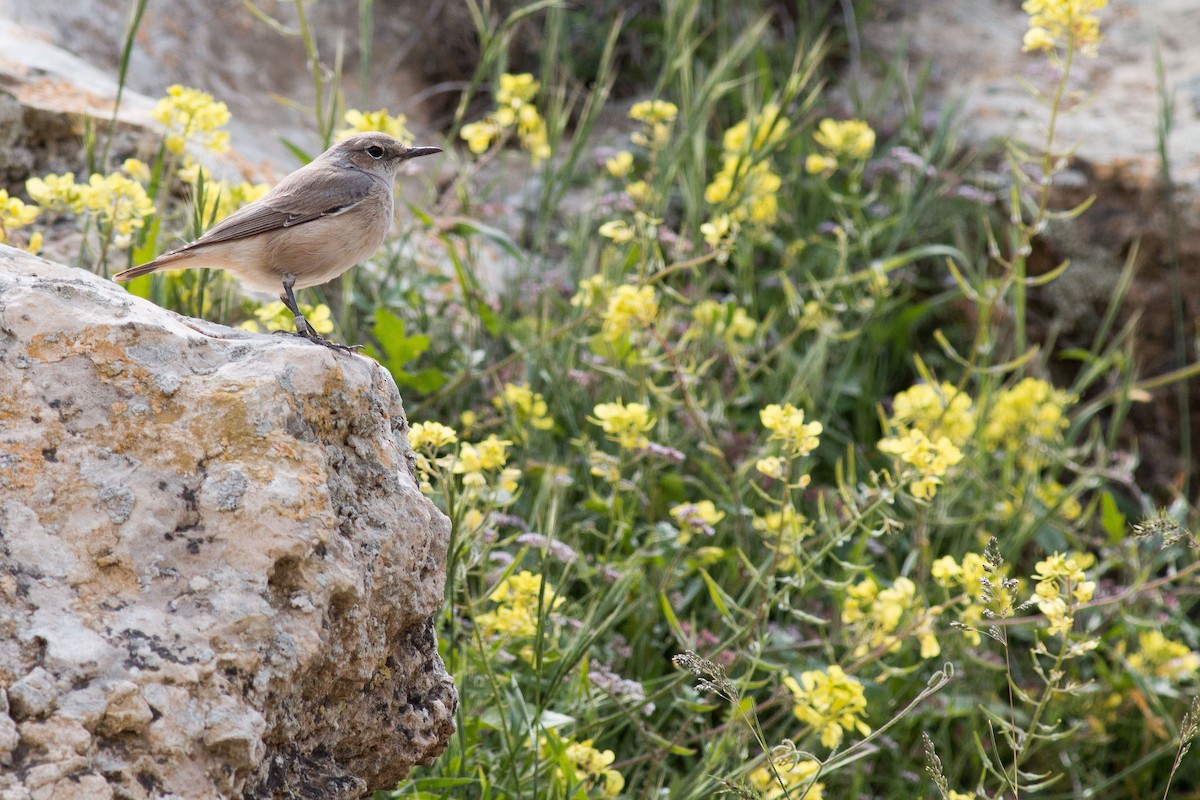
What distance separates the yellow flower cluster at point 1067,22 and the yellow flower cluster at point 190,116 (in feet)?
8.25

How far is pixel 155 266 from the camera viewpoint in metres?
2.83

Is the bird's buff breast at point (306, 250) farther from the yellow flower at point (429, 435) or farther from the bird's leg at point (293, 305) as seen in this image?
the yellow flower at point (429, 435)

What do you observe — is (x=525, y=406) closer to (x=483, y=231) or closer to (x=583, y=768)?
(x=483, y=231)

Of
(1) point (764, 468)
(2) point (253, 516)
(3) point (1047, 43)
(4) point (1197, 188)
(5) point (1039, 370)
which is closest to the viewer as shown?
(2) point (253, 516)

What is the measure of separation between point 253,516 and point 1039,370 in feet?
14.1

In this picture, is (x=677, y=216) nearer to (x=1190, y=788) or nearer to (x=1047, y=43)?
(x=1047, y=43)

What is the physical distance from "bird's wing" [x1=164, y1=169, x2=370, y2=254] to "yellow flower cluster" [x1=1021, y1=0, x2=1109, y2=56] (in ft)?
6.89

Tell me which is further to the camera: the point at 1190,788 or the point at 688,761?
the point at 1190,788

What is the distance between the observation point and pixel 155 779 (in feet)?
5.67

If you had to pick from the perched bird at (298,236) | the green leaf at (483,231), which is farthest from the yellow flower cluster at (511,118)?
the perched bird at (298,236)

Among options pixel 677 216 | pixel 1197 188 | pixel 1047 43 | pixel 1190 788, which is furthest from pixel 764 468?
pixel 1197 188

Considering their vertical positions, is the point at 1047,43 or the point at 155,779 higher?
the point at 1047,43

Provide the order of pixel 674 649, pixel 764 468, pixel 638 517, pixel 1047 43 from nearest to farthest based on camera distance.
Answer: pixel 764 468 < pixel 1047 43 < pixel 674 649 < pixel 638 517

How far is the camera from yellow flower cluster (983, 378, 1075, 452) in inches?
175
